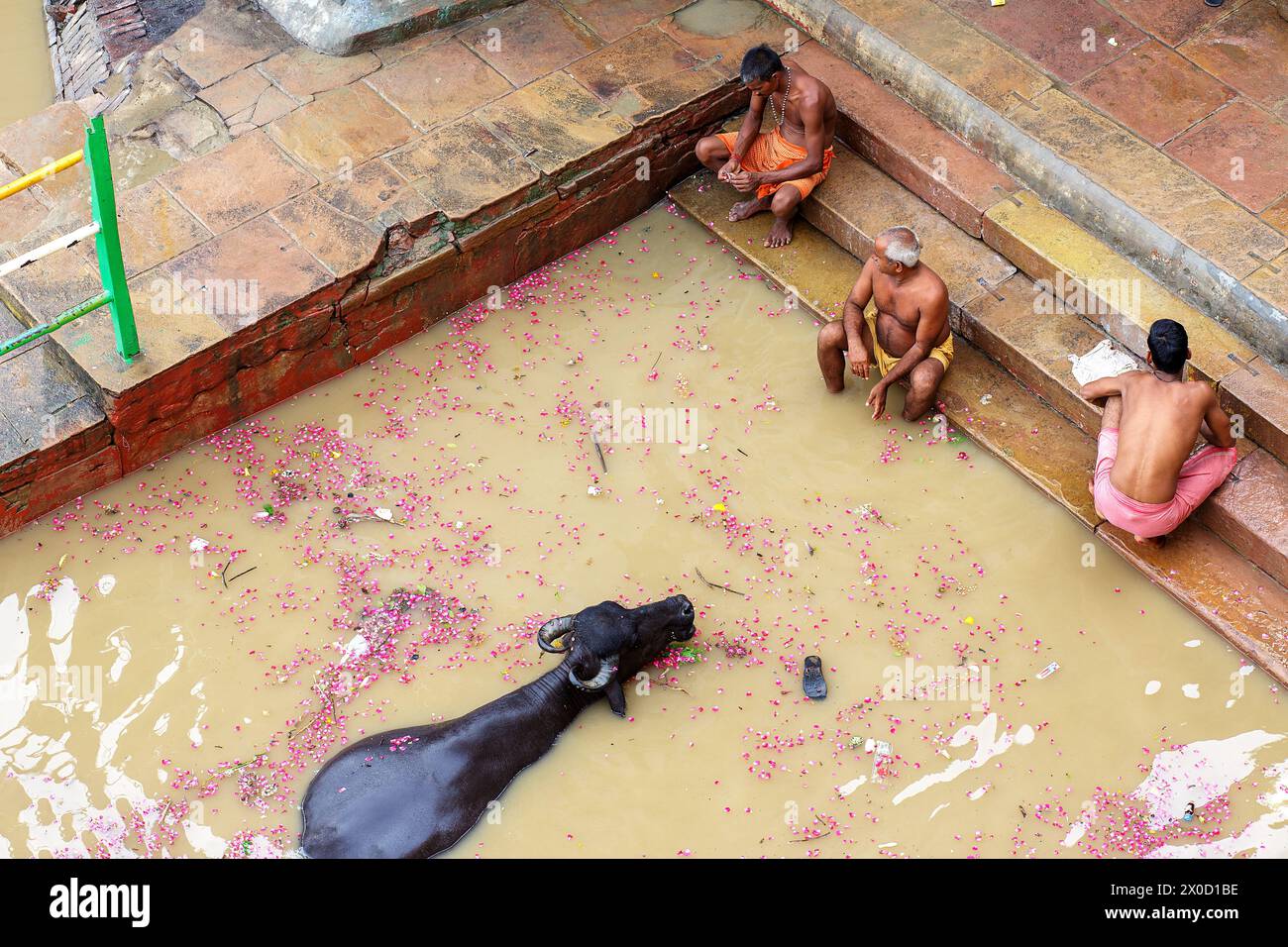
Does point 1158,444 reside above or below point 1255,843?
above

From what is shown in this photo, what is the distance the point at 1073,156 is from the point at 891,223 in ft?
3.11

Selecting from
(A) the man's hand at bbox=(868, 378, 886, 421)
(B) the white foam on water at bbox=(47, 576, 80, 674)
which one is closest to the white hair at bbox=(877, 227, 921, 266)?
(A) the man's hand at bbox=(868, 378, 886, 421)

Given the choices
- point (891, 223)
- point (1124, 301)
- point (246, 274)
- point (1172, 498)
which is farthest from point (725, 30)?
point (1172, 498)

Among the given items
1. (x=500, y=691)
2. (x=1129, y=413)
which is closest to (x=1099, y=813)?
(x=1129, y=413)

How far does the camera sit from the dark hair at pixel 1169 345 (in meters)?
6.38

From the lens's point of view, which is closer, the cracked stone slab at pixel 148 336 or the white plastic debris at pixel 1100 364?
the cracked stone slab at pixel 148 336

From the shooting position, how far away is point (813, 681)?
21.0 ft

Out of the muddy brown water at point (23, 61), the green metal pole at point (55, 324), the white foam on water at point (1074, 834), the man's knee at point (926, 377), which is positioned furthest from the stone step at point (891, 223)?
the muddy brown water at point (23, 61)

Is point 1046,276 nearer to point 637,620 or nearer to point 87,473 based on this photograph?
point 637,620

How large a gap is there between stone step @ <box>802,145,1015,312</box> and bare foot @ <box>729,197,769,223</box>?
23 cm

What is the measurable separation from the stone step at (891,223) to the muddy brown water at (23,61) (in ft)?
14.7

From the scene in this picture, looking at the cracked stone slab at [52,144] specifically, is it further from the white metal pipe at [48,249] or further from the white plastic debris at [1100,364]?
the white plastic debris at [1100,364]

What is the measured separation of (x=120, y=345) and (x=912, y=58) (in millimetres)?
4265

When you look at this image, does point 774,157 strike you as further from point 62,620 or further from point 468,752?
point 62,620
